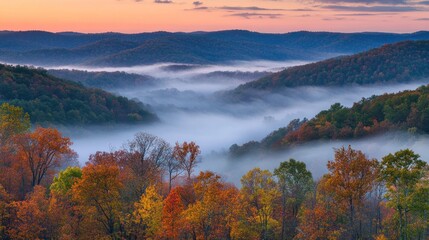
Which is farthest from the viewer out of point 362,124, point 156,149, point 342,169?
point 362,124

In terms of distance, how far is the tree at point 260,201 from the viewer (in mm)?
42875

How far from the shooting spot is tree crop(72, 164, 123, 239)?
41188 mm

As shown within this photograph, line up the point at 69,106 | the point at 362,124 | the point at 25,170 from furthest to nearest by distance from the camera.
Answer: the point at 69,106 < the point at 362,124 < the point at 25,170

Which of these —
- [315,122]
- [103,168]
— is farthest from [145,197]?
[315,122]

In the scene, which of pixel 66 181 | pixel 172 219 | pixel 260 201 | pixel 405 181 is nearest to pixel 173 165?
pixel 66 181

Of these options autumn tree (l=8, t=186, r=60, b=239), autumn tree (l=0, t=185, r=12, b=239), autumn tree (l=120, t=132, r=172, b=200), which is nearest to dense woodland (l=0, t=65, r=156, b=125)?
autumn tree (l=120, t=132, r=172, b=200)

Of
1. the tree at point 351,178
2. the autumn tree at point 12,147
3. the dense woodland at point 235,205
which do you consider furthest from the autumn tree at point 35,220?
the tree at point 351,178

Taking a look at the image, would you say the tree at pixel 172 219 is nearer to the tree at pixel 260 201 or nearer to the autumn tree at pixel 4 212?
the tree at pixel 260 201

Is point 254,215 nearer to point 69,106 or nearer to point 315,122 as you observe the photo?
point 315,122

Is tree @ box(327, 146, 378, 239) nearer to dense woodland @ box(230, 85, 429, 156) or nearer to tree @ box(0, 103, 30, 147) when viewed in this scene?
tree @ box(0, 103, 30, 147)

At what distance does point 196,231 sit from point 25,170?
70.8 feet

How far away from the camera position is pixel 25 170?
170ft

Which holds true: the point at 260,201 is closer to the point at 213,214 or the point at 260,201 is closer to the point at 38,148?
the point at 213,214

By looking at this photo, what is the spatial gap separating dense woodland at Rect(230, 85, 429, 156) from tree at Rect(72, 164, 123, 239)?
50.9 meters
